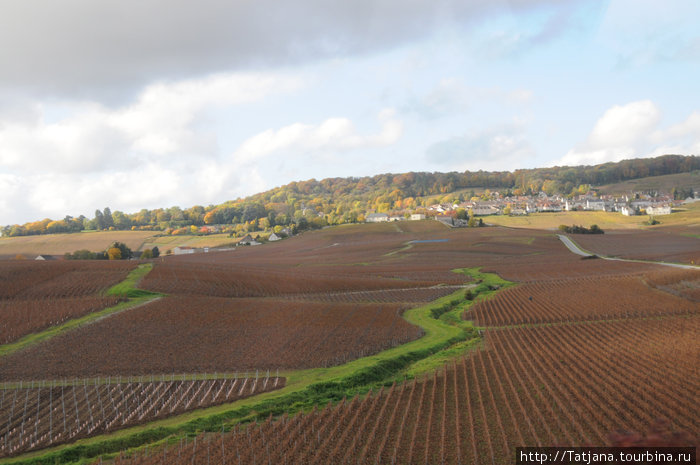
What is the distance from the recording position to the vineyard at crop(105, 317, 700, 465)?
16.6m

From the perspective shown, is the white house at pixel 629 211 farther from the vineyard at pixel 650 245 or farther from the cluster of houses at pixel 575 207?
the vineyard at pixel 650 245

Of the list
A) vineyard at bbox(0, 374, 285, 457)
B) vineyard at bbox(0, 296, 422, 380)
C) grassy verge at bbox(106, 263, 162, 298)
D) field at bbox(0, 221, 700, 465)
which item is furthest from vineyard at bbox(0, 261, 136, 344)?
vineyard at bbox(0, 374, 285, 457)

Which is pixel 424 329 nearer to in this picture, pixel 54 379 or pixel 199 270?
pixel 54 379

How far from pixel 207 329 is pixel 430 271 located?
44.2 m

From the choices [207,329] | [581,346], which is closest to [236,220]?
[207,329]

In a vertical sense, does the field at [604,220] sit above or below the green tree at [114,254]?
below

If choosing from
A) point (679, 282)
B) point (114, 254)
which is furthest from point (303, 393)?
point (114, 254)

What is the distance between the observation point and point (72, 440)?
19219 mm

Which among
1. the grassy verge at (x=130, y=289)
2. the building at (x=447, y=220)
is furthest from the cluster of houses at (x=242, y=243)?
the grassy verge at (x=130, y=289)

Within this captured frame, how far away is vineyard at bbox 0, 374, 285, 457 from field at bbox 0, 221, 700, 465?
166mm

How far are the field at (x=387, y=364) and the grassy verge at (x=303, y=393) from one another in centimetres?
9

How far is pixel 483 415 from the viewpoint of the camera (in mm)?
19000

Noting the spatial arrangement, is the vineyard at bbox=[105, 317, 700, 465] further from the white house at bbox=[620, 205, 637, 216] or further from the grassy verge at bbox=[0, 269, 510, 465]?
the white house at bbox=[620, 205, 637, 216]

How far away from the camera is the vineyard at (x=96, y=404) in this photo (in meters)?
19.9
